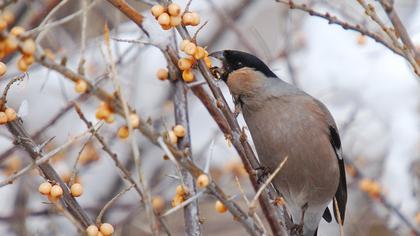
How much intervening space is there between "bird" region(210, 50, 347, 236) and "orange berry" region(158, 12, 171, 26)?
2.95ft

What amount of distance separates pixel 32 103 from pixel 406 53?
2761mm

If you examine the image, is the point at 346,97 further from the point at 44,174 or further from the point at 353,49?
the point at 44,174

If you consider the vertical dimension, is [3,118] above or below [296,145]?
above

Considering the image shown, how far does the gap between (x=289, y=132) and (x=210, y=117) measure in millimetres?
2060

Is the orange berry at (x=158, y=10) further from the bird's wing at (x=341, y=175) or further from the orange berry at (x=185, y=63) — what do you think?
the bird's wing at (x=341, y=175)

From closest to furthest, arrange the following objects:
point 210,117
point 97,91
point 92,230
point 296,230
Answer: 1. point 97,91
2. point 92,230
3. point 296,230
4. point 210,117

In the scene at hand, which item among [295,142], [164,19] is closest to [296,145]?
[295,142]

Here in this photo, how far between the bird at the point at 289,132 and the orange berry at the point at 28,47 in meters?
1.47

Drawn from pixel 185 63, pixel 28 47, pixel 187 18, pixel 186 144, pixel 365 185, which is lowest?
pixel 365 185

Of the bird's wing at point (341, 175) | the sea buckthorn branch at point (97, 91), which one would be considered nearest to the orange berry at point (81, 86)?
the sea buckthorn branch at point (97, 91)

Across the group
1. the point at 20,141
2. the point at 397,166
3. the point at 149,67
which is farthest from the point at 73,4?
the point at 20,141

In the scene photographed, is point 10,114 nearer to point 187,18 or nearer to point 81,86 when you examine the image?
point 81,86

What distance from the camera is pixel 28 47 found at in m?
1.37

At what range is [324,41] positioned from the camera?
18.8 ft
